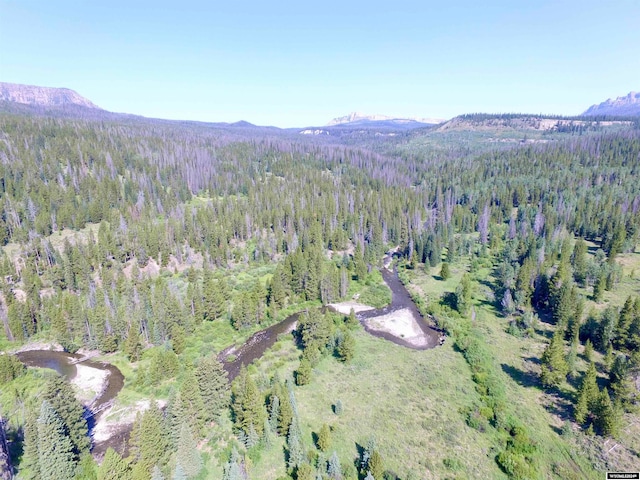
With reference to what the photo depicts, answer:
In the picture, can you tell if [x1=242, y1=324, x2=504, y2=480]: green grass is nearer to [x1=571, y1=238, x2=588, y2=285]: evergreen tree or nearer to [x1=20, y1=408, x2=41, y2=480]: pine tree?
[x1=20, y1=408, x2=41, y2=480]: pine tree

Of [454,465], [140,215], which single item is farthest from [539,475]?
[140,215]

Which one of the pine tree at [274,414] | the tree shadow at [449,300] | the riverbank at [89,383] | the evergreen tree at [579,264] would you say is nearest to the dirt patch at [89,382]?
the riverbank at [89,383]

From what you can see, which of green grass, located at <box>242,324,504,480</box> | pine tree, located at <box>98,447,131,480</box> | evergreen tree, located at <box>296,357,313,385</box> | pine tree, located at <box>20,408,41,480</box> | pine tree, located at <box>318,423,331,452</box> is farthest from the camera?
evergreen tree, located at <box>296,357,313,385</box>

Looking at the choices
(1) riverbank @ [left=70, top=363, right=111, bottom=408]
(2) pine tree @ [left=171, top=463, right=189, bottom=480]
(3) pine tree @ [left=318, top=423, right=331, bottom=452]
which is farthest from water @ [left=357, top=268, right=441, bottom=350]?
(1) riverbank @ [left=70, top=363, right=111, bottom=408]

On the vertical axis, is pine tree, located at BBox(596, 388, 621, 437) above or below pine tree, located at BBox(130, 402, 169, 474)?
below

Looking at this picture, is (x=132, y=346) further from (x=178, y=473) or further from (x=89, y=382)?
(x=178, y=473)

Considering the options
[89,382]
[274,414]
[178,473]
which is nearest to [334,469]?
[274,414]

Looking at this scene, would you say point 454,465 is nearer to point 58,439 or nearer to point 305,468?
point 305,468

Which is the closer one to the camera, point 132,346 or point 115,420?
point 115,420
